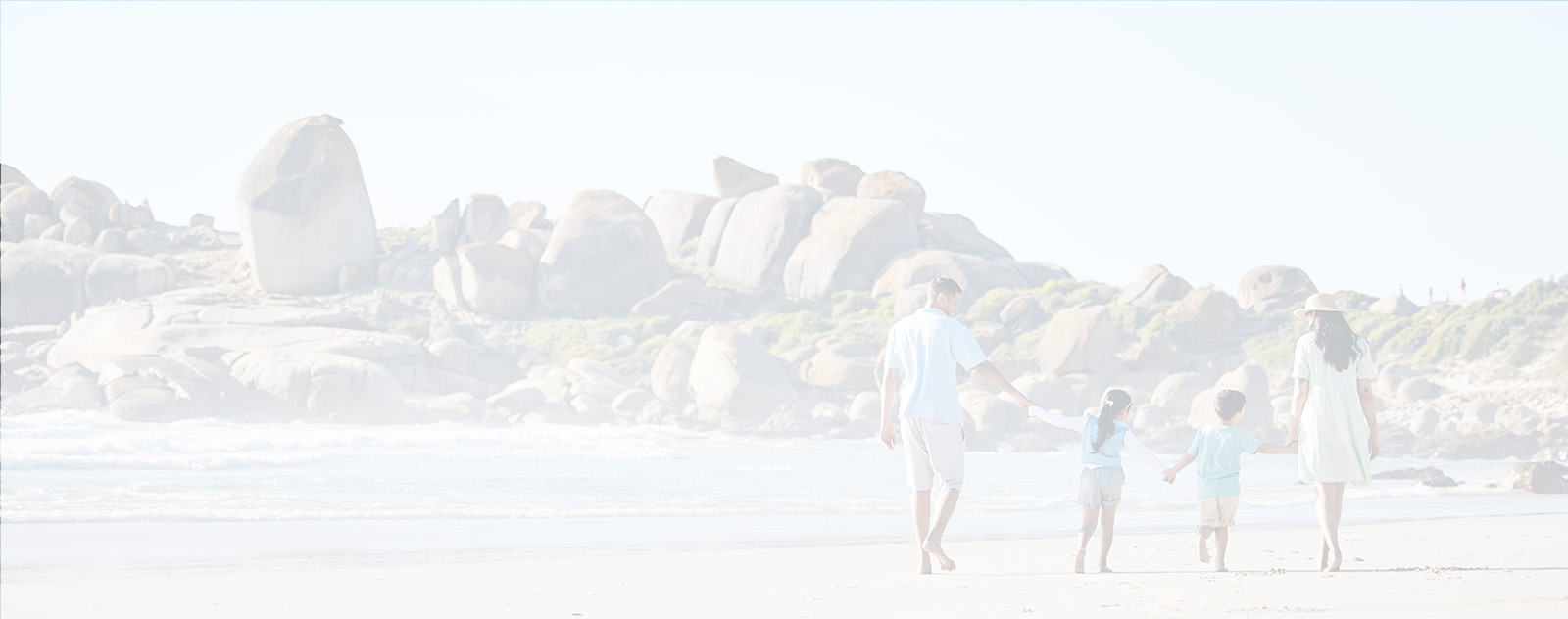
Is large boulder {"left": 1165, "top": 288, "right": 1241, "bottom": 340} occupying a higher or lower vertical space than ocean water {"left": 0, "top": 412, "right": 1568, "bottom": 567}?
higher

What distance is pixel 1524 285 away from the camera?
35.3 metres

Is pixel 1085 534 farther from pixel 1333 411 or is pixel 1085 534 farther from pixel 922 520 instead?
pixel 1333 411

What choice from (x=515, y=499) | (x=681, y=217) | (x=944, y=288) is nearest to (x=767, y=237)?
(x=681, y=217)

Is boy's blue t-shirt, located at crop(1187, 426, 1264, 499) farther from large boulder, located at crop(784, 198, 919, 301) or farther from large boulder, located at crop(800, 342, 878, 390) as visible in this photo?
large boulder, located at crop(784, 198, 919, 301)

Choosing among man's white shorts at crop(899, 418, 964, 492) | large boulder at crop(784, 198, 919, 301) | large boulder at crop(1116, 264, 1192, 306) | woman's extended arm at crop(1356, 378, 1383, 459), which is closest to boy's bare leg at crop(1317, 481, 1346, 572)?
woman's extended arm at crop(1356, 378, 1383, 459)

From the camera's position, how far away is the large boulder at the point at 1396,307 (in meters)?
36.8

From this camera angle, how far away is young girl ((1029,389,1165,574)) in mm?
6137

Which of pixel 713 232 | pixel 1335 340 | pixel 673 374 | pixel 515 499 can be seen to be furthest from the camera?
pixel 713 232

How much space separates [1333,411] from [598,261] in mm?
34930

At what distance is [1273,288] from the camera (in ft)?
125

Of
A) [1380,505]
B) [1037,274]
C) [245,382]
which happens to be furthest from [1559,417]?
[245,382]

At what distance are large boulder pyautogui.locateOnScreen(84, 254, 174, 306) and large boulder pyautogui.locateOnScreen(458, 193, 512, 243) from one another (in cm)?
888

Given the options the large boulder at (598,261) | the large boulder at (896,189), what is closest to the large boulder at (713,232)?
the large boulder at (598,261)

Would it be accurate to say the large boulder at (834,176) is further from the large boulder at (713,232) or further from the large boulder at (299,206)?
the large boulder at (299,206)
